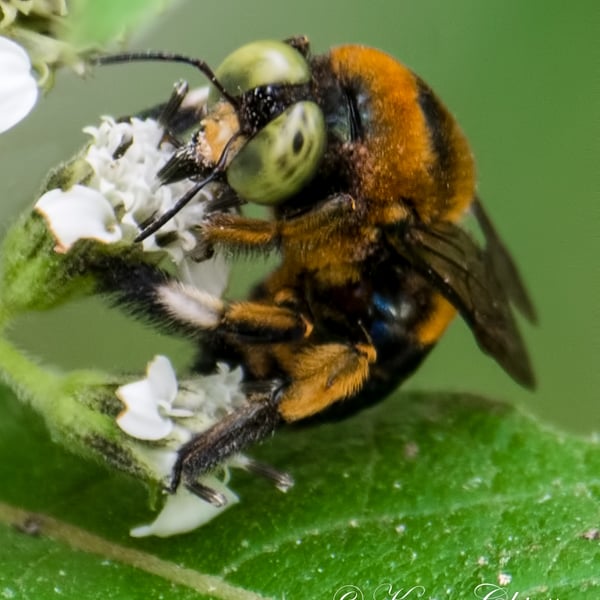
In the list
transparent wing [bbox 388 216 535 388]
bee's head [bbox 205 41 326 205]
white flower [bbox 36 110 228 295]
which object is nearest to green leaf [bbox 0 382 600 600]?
transparent wing [bbox 388 216 535 388]

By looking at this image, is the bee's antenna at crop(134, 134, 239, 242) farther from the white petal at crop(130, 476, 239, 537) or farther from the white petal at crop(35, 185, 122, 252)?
the white petal at crop(130, 476, 239, 537)

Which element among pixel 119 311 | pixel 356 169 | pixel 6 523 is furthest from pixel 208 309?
pixel 6 523

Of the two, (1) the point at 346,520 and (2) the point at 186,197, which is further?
(1) the point at 346,520

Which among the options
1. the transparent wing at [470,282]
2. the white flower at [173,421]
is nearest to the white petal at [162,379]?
the white flower at [173,421]

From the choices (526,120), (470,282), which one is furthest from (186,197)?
(526,120)

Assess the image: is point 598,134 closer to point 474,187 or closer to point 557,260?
point 557,260

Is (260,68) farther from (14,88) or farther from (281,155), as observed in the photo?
(14,88)
